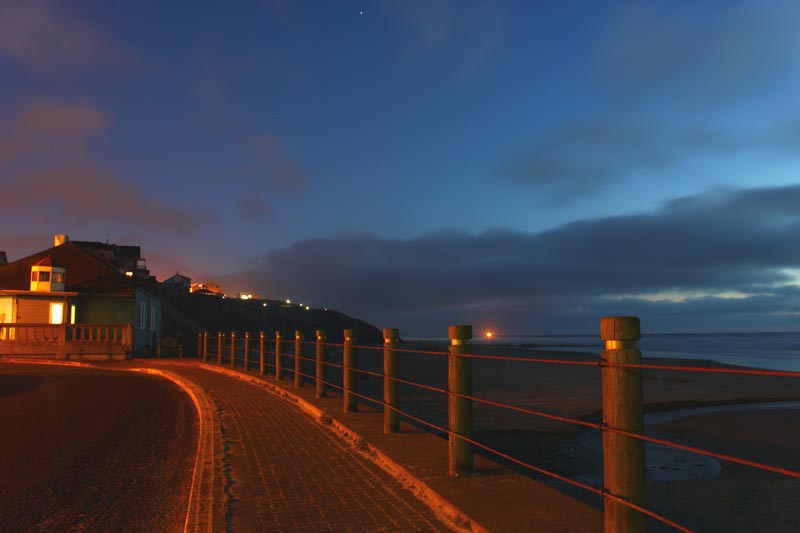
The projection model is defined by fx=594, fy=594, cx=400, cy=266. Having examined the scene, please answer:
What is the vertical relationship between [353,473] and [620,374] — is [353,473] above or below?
below

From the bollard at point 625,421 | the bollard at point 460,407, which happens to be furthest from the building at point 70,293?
the bollard at point 625,421

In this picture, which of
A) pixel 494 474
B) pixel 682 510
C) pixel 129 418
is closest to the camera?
pixel 494 474

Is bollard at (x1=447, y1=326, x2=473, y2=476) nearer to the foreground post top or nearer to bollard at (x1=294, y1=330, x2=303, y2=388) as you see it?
the foreground post top

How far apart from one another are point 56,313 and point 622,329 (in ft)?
107

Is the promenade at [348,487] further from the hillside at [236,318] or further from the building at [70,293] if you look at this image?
the hillside at [236,318]

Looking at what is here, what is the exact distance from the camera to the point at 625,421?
3127 mm

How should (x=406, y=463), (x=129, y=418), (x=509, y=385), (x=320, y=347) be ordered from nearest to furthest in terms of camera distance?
1. (x=406, y=463)
2. (x=129, y=418)
3. (x=320, y=347)
4. (x=509, y=385)

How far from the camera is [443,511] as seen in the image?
4453mm

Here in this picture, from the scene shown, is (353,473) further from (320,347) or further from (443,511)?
(320,347)

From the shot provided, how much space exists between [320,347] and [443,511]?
6395mm

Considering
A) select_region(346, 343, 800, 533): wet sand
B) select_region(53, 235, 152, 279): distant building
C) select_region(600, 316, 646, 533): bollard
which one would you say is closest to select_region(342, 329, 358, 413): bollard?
select_region(346, 343, 800, 533): wet sand

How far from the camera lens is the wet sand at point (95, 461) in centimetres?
471

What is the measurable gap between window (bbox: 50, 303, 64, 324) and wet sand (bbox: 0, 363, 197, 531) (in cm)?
1912

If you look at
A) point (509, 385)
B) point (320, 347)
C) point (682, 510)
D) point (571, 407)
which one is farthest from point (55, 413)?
point (509, 385)
